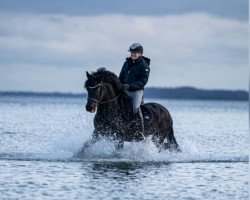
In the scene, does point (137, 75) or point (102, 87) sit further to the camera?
point (137, 75)

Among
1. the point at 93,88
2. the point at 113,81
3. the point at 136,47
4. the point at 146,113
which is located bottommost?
the point at 146,113

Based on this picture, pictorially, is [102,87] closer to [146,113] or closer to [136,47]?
[136,47]

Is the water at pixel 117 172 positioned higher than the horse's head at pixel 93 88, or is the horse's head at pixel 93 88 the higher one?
the horse's head at pixel 93 88

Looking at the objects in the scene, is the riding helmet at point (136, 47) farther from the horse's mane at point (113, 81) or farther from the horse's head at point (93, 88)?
the horse's head at point (93, 88)

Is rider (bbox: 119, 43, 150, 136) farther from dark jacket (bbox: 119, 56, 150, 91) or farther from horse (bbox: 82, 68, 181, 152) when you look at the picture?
horse (bbox: 82, 68, 181, 152)

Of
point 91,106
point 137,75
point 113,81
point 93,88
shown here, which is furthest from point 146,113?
point 91,106

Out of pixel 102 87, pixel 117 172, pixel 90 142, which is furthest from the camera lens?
pixel 90 142

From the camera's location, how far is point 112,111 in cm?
1741

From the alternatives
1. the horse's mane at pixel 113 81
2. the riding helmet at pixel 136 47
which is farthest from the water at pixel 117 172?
the riding helmet at pixel 136 47

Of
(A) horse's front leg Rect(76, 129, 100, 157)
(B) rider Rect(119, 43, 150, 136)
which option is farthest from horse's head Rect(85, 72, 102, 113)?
(B) rider Rect(119, 43, 150, 136)

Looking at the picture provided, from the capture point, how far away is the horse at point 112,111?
16891 millimetres

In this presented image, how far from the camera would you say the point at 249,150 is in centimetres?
2328

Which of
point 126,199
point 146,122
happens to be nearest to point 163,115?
point 146,122

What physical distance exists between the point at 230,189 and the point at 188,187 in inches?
30.6
